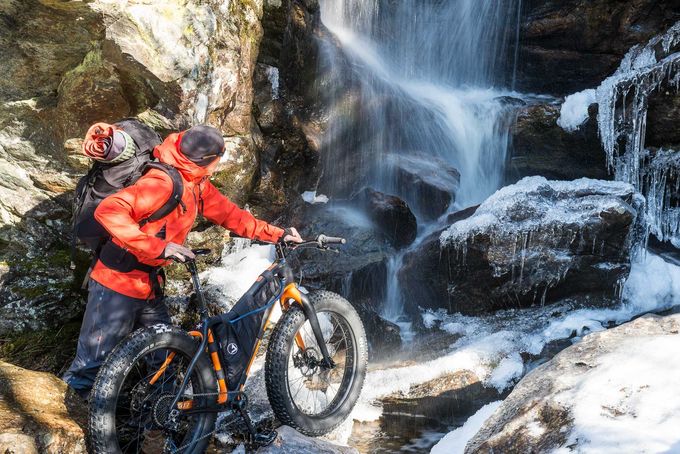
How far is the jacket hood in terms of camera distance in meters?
3.79

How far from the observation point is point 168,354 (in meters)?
3.50

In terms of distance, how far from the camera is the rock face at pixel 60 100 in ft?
18.6

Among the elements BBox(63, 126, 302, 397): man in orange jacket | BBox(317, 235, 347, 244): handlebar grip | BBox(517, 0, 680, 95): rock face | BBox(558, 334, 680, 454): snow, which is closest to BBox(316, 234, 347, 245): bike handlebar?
BBox(317, 235, 347, 244): handlebar grip

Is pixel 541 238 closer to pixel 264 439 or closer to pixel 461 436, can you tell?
pixel 461 436

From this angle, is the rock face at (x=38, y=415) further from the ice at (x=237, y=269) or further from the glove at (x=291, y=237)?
the ice at (x=237, y=269)

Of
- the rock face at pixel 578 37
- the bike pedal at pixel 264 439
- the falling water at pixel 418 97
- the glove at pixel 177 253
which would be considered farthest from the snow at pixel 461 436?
the rock face at pixel 578 37

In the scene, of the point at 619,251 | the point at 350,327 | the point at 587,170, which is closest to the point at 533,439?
the point at 350,327

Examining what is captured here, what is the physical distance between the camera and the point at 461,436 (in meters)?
4.69

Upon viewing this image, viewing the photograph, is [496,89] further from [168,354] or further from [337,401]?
[168,354]

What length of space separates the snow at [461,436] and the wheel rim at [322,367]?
97cm

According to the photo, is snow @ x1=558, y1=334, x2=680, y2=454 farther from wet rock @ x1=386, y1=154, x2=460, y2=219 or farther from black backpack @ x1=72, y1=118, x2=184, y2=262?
wet rock @ x1=386, y1=154, x2=460, y2=219

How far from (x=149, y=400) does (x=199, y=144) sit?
176 cm

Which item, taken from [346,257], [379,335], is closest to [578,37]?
[346,257]

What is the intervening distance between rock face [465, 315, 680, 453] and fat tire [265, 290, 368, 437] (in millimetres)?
1337
